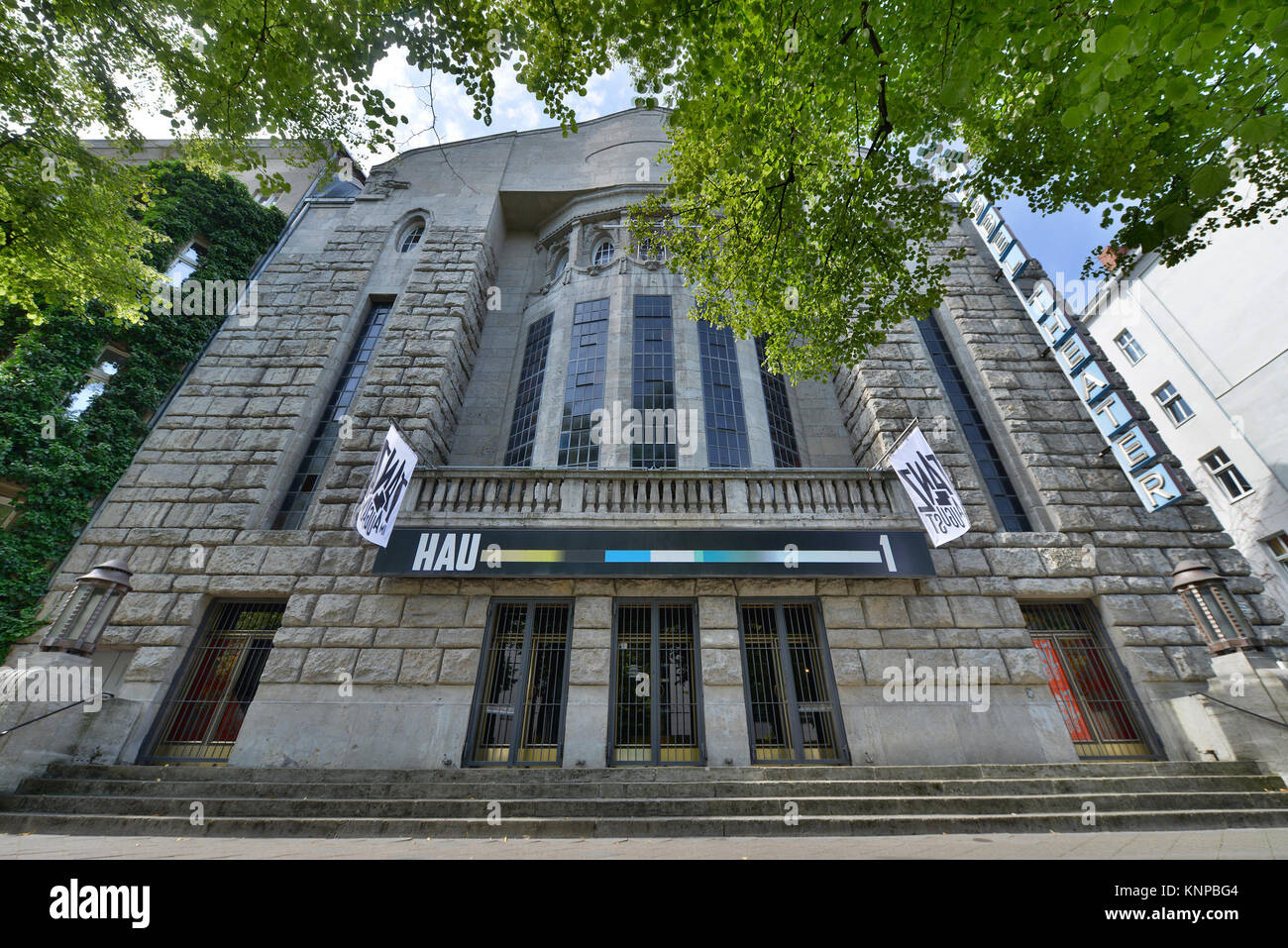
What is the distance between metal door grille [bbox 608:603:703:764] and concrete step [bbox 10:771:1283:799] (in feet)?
4.70

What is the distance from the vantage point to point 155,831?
6.16m

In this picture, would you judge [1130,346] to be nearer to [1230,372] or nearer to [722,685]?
[1230,372]

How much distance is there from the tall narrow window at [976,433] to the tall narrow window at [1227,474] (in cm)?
1609

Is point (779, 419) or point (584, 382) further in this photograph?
point (779, 419)

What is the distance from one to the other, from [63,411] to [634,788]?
1573cm

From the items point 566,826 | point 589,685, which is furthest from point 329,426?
point 566,826

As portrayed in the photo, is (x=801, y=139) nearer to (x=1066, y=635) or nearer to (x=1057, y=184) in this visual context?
(x=1057, y=184)

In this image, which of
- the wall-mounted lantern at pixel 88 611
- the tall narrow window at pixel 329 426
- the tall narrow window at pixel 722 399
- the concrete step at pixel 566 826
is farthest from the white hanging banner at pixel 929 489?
the wall-mounted lantern at pixel 88 611

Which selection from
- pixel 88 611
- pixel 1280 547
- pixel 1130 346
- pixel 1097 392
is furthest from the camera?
pixel 1130 346

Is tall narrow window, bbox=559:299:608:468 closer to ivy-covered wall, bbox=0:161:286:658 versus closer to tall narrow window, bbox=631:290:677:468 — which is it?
tall narrow window, bbox=631:290:677:468

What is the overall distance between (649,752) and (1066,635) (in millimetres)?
8921

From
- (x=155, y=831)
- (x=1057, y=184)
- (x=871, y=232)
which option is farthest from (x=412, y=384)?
(x=1057, y=184)

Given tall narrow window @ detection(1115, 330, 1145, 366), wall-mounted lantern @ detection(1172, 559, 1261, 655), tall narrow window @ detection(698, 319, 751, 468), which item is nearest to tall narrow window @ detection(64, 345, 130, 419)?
tall narrow window @ detection(698, 319, 751, 468)

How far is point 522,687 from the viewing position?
9406 mm
